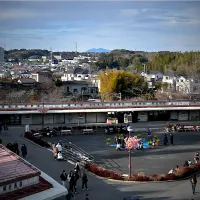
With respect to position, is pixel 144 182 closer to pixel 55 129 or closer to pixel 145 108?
pixel 55 129

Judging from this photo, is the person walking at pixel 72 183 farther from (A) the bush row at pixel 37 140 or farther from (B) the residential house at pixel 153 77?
(B) the residential house at pixel 153 77

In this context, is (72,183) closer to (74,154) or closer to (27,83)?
(74,154)

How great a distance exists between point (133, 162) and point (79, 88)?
127 feet

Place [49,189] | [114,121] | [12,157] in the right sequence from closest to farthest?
[49,189] < [12,157] < [114,121]

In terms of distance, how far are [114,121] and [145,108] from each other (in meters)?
2.78

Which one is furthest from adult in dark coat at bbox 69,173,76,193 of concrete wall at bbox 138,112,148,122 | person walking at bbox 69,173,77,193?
concrete wall at bbox 138,112,148,122

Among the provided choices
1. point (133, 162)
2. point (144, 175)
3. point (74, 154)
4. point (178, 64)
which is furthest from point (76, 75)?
point (144, 175)

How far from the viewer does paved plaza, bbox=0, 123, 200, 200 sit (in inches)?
620

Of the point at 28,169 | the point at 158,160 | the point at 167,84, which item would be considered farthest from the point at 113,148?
the point at 167,84

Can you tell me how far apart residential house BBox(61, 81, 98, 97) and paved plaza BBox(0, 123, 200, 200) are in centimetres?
2770

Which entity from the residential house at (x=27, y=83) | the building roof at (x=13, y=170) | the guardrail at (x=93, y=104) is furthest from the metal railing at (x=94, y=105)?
the residential house at (x=27, y=83)

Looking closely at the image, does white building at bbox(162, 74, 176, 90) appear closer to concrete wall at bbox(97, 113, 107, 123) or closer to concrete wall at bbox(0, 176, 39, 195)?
concrete wall at bbox(97, 113, 107, 123)

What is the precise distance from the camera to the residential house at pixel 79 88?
57750mm

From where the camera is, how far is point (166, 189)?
1639 centimetres
